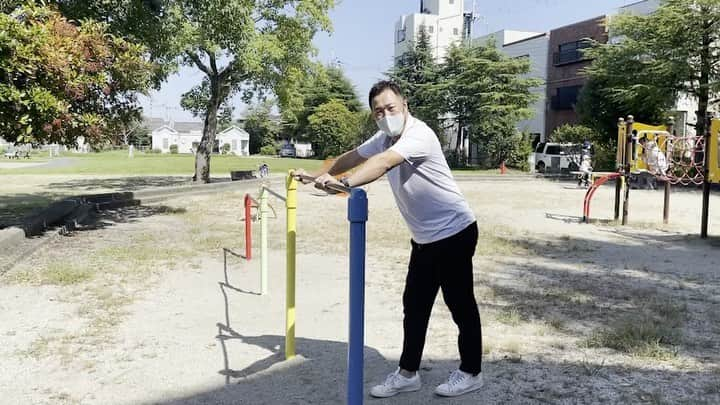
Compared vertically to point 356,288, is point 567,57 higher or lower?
higher

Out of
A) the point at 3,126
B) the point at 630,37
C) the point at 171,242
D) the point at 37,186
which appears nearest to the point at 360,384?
the point at 3,126

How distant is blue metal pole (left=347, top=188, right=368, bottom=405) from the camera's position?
2.46 meters

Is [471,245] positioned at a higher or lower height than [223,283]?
higher

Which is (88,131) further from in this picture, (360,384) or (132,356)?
(360,384)

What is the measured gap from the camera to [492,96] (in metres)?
36.3

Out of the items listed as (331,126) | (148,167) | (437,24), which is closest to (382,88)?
(148,167)

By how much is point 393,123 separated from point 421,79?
4258cm

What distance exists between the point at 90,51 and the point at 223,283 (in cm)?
346

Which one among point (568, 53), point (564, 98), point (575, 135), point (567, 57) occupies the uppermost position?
point (568, 53)

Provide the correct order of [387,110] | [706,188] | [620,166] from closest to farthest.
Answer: [387,110] → [706,188] → [620,166]

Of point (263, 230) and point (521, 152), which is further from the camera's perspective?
point (521, 152)

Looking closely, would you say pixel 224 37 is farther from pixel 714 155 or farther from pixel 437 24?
pixel 437 24

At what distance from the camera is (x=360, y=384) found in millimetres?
2490

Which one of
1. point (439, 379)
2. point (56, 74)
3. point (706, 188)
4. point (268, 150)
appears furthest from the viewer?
point (268, 150)
